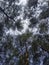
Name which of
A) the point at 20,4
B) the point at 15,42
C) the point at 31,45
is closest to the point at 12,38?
the point at 15,42

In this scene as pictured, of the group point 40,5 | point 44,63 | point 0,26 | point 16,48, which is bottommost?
point 44,63

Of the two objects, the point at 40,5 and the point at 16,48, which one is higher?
the point at 40,5

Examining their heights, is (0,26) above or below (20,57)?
above

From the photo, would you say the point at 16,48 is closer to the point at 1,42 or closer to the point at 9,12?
the point at 1,42

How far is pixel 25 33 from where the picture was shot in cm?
263

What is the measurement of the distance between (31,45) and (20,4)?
0.47 meters

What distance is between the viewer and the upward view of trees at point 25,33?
8.59 feet

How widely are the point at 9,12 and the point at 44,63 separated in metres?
0.67

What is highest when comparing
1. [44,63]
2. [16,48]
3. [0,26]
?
[0,26]

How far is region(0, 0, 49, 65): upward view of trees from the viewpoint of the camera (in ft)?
8.59

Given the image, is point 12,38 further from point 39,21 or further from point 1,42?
point 39,21

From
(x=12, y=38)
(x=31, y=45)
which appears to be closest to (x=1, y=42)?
(x=12, y=38)

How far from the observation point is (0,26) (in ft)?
8.95

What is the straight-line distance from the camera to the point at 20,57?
2.64 meters
